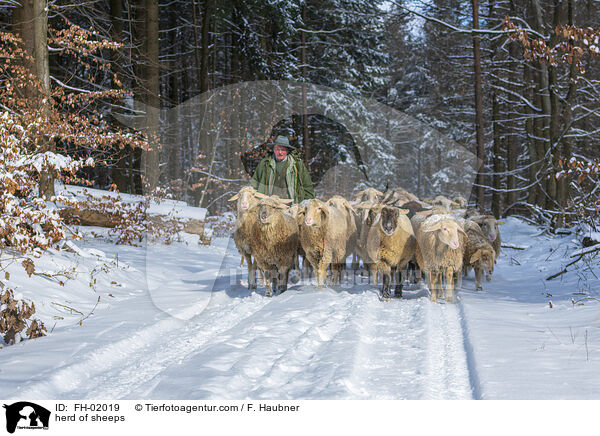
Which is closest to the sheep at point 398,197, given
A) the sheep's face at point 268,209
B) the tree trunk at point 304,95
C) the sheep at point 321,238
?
the sheep at point 321,238

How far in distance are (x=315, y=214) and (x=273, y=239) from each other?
0.81 metres

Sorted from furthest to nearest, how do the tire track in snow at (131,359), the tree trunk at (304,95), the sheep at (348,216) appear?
the tree trunk at (304,95) < the sheep at (348,216) < the tire track in snow at (131,359)

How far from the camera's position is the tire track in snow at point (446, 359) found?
417 cm

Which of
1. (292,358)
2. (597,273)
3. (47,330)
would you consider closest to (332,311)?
(292,358)

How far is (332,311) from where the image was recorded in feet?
23.1

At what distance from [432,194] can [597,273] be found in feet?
109

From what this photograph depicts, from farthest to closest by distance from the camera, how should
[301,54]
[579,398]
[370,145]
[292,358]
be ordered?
1. [370,145]
2. [301,54]
3. [292,358]
4. [579,398]

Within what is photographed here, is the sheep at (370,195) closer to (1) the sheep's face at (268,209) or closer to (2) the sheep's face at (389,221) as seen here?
(2) the sheep's face at (389,221)

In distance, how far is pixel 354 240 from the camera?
9.82 m

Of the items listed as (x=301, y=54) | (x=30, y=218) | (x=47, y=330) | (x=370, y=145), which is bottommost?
(x=47, y=330)

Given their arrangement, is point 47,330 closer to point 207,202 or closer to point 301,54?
point 207,202

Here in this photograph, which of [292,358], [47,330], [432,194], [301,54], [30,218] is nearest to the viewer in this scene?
[292,358]

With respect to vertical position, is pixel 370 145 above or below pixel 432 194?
above
